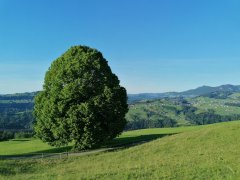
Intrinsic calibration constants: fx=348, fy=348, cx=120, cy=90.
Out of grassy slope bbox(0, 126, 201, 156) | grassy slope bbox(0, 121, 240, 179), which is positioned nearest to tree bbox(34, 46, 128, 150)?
grassy slope bbox(0, 121, 240, 179)

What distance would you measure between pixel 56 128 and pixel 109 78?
11656 mm

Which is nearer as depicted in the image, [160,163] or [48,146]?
[160,163]

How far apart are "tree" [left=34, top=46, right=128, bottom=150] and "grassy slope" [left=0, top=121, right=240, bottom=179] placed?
5.87 m

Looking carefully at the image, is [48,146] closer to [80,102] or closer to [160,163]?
[80,102]

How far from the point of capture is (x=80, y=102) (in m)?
53.8

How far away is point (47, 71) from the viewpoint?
59.0 m

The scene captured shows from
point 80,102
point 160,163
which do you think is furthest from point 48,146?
point 160,163

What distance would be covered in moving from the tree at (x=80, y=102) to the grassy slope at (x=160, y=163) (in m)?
5.87

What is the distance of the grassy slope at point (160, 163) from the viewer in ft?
74.2

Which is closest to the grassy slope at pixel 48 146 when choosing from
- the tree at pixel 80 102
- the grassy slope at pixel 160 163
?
the tree at pixel 80 102

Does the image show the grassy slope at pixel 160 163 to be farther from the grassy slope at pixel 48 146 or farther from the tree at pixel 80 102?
the grassy slope at pixel 48 146

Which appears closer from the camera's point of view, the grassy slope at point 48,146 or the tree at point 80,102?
the tree at point 80,102

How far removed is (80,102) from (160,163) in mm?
26690

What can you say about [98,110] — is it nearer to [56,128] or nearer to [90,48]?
[56,128]
